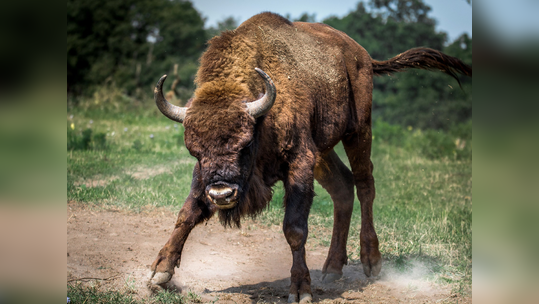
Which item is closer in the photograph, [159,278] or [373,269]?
[159,278]

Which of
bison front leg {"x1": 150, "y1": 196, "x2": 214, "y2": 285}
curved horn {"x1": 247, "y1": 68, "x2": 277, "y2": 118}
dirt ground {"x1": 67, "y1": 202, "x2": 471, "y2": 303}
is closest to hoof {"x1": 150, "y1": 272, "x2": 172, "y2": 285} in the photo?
bison front leg {"x1": 150, "y1": 196, "x2": 214, "y2": 285}

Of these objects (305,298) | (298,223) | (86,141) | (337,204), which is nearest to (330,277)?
(337,204)

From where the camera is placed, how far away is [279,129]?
4.08m

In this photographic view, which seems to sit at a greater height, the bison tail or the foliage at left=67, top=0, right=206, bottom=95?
the foliage at left=67, top=0, right=206, bottom=95

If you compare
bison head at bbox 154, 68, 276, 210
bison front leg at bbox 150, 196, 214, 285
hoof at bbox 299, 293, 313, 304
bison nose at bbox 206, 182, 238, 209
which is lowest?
hoof at bbox 299, 293, 313, 304

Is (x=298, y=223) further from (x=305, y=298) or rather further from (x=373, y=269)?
(x=373, y=269)

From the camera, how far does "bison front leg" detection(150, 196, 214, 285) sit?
4020 millimetres

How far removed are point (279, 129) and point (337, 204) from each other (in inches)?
65.8

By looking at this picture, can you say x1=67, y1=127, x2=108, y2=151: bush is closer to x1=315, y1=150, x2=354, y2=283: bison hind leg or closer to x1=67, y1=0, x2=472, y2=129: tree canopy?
x1=315, y1=150, x2=354, y2=283: bison hind leg

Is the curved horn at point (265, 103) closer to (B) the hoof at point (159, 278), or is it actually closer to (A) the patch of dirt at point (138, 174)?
(B) the hoof at point (159, 278)

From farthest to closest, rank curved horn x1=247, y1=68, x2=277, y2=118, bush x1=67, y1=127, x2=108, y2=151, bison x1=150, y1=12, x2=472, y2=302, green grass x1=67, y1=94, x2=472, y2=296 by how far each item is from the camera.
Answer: bush x1=67, y1=127, x2=108, y2=151 → green grass x1=67, y1=94, x2=472, y2=296 → curved horn x1=247, y1=68, x2=277, y2=118 → bison x1=150, y1=12, x2=472, y2=302

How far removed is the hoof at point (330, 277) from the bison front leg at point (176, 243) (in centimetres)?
155

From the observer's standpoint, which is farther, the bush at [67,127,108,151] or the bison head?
the bush at [67,127,108,151]
